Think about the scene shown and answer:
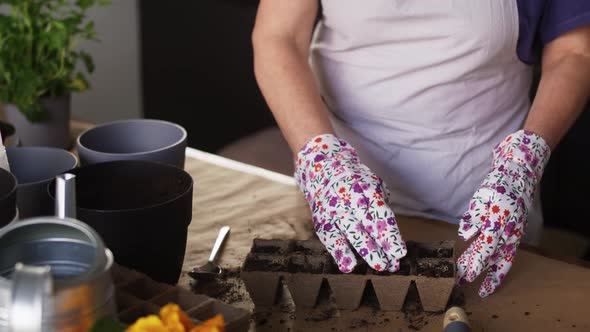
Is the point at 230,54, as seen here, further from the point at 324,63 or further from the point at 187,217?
the point at 187,217

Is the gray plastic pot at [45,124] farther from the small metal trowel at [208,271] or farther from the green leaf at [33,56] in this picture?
the small metal trowel at [208,271]

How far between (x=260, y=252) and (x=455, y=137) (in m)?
0.52

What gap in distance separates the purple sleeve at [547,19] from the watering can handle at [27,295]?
3.18ft

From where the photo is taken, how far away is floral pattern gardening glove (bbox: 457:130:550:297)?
102cm

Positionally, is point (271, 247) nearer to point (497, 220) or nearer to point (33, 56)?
point (497, 220)

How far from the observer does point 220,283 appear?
1037mm

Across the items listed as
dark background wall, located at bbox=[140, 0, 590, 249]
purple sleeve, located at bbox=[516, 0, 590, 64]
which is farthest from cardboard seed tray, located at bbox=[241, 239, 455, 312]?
dark background wall, located at bbox=[140, 0, 590, 249]

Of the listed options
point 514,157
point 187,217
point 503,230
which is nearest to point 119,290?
point 187,217

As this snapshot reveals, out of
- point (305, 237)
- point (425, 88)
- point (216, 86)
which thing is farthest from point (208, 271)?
point (216, 86)

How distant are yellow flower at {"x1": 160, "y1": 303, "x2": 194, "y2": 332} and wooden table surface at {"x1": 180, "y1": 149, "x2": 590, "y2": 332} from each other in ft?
1.01

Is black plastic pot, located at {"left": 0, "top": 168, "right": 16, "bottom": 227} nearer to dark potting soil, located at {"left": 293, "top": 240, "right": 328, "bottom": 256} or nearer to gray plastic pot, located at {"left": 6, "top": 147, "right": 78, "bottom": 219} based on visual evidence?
gray plastic pot, located at {"left": 6, "top": 147, "right": 78, "bottom": 219}

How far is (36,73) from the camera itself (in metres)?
1.50

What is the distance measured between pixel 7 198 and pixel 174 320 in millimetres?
239

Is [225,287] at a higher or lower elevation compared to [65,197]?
lower
